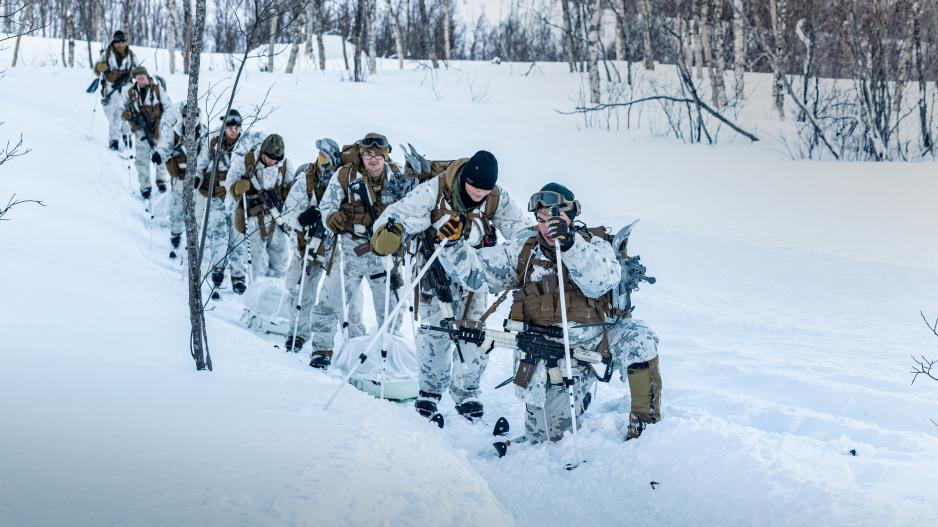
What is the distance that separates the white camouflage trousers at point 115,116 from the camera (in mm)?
13938

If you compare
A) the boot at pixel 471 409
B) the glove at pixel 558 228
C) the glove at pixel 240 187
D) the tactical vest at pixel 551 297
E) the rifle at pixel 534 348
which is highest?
the glove at pixel 240 187

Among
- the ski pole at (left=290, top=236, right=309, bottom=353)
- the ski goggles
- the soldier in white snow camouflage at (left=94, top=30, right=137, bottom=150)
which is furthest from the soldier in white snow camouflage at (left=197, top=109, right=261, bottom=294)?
the ski goggles

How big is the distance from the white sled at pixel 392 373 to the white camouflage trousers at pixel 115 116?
9.17m

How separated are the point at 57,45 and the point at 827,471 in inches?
1584

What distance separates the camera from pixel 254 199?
923 centimetres

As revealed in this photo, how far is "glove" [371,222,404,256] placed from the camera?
5.88 metres

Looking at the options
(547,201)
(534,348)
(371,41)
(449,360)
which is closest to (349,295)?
(449,360)

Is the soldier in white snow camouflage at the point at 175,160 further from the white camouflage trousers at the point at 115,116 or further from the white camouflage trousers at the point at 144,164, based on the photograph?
the white camouflage trousers at the point at 115,116

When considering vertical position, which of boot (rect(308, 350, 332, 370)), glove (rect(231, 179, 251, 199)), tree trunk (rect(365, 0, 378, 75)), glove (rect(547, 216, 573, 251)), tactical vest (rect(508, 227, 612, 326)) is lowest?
boot (rect(308, 350, 332, 370))

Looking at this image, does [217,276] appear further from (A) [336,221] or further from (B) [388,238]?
(B) [388,238]

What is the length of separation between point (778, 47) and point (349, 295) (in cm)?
1352

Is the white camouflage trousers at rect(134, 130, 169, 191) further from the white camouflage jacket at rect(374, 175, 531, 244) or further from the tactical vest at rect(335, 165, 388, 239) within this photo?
the white camouflage jacket at rect(374, 175, 531, 244)

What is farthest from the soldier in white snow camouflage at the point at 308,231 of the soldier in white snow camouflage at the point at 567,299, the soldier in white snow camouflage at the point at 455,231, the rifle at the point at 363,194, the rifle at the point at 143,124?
the rifle at the point at 143,124

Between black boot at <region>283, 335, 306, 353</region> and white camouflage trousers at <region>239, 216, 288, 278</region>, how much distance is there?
1813 mm
